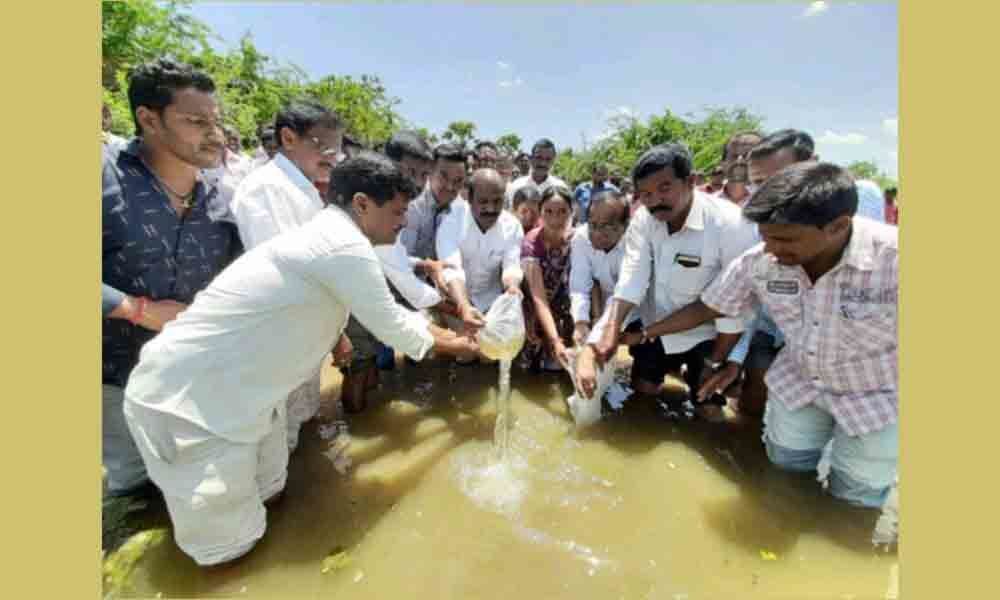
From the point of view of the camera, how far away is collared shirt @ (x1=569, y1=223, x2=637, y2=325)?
3.61 meters

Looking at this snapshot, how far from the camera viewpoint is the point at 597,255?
365 cm

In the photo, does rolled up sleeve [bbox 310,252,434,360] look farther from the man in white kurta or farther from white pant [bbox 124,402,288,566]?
the man in white kurta

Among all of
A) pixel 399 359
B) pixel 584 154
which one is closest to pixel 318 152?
pixel 399 359

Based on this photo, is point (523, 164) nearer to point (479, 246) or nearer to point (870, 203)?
point (479, 246)

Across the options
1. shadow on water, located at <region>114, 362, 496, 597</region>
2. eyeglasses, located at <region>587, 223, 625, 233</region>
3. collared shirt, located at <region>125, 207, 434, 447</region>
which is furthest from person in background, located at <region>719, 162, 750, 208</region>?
collared shirt, located at <region>125, 207, 434, 447</region>

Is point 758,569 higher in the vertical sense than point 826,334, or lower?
lower

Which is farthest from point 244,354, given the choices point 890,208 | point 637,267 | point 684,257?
point 890,208

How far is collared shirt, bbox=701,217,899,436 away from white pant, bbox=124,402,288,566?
283cm

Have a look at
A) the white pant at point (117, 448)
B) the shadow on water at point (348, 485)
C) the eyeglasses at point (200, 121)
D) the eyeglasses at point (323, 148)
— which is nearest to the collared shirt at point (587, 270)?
the shadow on water at point (348, 485)

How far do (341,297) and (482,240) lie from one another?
6.01ft

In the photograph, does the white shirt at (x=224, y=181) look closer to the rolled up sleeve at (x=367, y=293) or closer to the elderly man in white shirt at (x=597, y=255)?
the rolled up sleeve at (x=367, y=293)

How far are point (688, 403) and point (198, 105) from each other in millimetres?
3788

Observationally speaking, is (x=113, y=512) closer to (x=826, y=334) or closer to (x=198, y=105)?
(x=198, y=105)

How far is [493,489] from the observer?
2637mm
